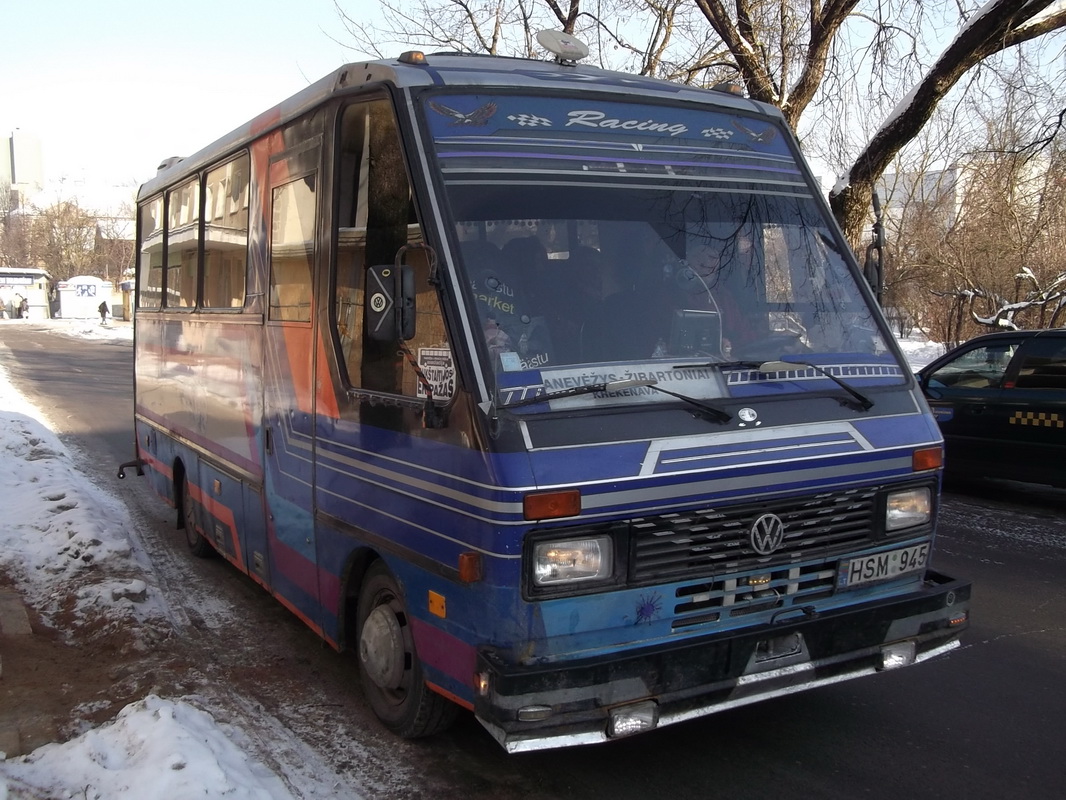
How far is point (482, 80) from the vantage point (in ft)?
14.3

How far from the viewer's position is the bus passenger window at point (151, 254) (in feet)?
29.3

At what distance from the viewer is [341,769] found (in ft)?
13.7

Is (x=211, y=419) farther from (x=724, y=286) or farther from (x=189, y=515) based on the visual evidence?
(x=724, y=286)

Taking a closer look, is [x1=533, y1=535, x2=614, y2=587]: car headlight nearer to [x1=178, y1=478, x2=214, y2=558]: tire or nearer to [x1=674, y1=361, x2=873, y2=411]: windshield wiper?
[x1=674, y1=361, x2=873, y2=411]: windshield wiper

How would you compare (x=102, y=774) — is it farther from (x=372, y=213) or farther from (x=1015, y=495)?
(x=1015, y=495)

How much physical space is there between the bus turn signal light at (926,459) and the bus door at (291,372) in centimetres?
281

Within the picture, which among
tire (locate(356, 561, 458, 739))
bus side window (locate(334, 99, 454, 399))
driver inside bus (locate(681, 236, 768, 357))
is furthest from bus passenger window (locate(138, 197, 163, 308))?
driver inside bus (locate(681, 236, 768, 357))

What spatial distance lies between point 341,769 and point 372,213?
2392 millimetres

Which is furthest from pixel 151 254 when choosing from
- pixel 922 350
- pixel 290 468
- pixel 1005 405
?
pixel 922 350

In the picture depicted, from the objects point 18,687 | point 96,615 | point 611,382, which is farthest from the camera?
point 96,615

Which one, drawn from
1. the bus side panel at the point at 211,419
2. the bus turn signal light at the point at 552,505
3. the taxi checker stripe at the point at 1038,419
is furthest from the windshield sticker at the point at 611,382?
the taxi checker stripe at the point at 1038,419

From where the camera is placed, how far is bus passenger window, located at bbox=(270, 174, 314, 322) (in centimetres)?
509

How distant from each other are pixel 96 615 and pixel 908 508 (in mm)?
4846

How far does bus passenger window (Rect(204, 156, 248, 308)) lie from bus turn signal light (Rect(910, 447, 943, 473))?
400 centimetres
